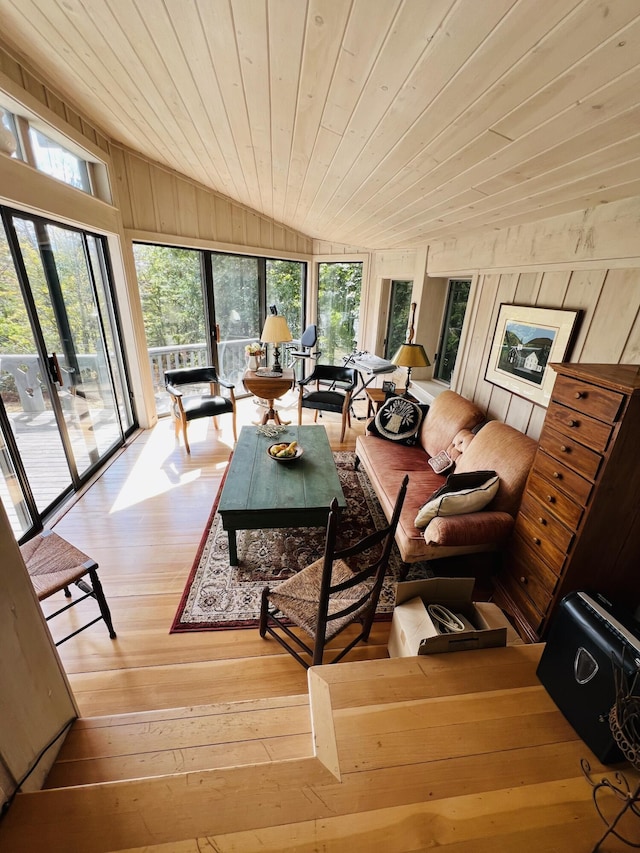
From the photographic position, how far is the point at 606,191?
5.27 ft

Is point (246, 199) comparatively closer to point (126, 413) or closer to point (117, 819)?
point (126, 413)

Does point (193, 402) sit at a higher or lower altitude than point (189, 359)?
lower

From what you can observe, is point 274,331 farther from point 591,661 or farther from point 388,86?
point 591,661

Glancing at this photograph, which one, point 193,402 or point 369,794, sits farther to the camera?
point 193,402

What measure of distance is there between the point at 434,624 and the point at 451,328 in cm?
320

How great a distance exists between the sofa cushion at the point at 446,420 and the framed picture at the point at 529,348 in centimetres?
30

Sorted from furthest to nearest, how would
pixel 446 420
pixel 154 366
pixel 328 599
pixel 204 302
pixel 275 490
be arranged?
pixel 204 302 → pixel 154 366 → pixel 446 420 → pixel 275 490 → pixel 328 599

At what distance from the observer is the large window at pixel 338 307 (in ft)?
18.0

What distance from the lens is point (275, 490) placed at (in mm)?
2348

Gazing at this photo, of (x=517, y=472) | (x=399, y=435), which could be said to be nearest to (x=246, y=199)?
(x=399, y=435)

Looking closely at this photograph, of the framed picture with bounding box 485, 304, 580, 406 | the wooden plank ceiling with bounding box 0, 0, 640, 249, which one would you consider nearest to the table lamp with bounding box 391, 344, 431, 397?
the framed picture with bounding box 485, 304, 580, 406

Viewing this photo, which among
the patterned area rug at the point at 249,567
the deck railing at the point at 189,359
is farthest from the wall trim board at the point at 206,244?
the patterned area rug at the point at 249,567

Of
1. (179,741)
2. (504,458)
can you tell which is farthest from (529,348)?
(179,741)

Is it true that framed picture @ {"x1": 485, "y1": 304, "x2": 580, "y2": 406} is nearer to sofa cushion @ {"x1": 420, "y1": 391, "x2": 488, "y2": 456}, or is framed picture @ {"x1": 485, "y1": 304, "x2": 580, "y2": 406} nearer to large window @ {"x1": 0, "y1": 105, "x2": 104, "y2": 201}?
sofa cushion @ {"x1": 420, "y1": 391, "x2": 488, "y2": 456}
